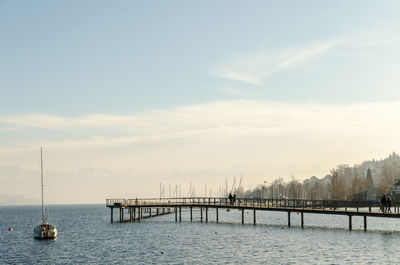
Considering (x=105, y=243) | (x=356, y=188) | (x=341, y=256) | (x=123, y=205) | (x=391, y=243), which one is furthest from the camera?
(x=356, y=188)

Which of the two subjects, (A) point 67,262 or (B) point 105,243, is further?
(B) point 105,243

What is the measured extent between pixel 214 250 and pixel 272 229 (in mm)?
24090

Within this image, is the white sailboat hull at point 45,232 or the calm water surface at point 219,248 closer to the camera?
the calm water surface at point 219,248

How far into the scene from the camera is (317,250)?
1957 inches

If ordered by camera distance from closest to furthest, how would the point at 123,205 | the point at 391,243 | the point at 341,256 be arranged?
the point at 341,256 < the point at 391,243 < the point at 123,205

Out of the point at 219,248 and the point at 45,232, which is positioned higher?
the point at 219,248

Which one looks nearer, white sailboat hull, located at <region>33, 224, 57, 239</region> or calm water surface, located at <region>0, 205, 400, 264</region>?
calm water surface, located at <region>0, 205, 400, 264</region>

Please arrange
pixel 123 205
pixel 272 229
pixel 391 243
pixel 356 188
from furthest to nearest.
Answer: pixel 356 188, pixel 123 205, pixel 272 229, pixel 391 243

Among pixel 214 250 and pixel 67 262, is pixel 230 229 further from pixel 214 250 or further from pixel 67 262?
pixel 67 262

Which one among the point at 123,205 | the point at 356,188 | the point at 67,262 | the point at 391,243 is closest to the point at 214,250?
the point at 67,262

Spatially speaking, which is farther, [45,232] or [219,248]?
[45,232]

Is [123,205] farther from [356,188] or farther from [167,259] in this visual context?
[356,188]

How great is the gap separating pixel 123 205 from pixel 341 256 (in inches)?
1991

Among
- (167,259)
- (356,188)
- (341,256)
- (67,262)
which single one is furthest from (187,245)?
(356,188)
